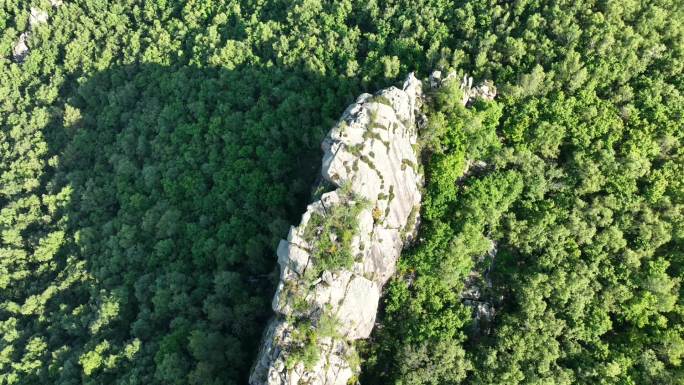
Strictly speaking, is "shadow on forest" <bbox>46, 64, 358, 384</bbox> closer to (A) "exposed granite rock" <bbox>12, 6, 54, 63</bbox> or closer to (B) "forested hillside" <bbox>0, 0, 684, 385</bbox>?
(B) "forested hillside" <bbox>0, 0, 684, 385</bbox>

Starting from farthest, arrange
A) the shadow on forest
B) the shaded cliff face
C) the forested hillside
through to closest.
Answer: the shadow on forest < the forested hillside < the shaded cliff face

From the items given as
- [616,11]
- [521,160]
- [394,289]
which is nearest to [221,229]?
[394,289]

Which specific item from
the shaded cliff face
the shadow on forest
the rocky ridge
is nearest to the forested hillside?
the shadow on forest

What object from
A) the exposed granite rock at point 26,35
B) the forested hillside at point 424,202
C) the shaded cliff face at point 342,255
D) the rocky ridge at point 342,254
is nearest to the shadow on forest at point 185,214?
the forested hillside at point 424,202

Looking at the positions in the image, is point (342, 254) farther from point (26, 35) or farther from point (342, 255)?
point (26, 35)

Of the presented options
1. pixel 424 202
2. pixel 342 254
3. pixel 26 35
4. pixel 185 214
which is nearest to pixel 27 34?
pixel 26 35

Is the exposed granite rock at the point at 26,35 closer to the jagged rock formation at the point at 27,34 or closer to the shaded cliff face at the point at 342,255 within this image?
the jagged rock formation at the point at 27,34
